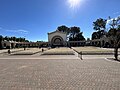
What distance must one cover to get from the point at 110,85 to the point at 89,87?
1059mm

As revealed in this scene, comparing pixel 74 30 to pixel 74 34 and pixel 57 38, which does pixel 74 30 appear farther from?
pixel 57 38

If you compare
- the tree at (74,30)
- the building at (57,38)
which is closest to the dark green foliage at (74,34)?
the tree at (74,30)

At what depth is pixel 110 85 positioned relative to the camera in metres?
7.11

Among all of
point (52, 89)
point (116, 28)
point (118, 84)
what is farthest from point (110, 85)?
point (116, 28)

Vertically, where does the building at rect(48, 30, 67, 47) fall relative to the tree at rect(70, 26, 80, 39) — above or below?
below

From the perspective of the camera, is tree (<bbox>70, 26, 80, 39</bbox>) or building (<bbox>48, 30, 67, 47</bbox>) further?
tree (<bbox>70, 26, 80, 39</bbox>)

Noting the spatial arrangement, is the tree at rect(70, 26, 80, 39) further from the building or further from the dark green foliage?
the building

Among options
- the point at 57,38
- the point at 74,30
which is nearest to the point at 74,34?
the point at 74,30

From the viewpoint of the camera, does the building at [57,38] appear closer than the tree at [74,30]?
Yes

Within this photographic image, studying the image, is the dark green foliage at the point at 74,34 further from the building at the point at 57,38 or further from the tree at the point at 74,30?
the building at the point at 57,38

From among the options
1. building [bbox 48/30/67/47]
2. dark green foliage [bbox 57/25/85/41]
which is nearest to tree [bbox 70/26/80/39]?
dark green foliage [bbox 57/25/85/41]

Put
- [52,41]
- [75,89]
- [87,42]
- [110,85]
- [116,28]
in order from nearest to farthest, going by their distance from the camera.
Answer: [75,89], [110,85], [116,28], [87,42], [52,41]

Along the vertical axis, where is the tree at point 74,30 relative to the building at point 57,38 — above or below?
above

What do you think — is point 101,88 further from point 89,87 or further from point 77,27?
point 77,27
